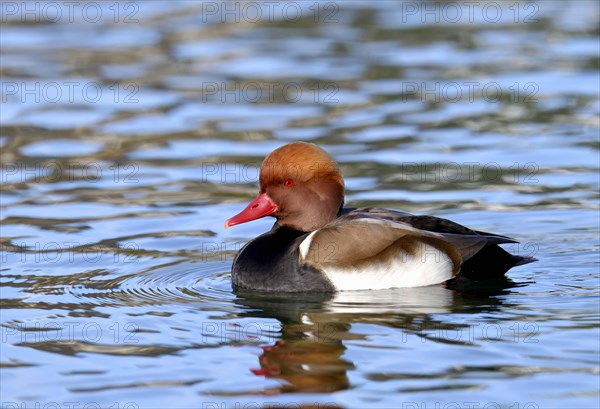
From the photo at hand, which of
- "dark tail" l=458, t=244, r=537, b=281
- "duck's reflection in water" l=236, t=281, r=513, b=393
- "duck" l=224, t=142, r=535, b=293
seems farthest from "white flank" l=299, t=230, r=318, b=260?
"dark tail" l=458, t=244, r=537, b=281

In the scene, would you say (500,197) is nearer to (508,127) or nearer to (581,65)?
(508,127)

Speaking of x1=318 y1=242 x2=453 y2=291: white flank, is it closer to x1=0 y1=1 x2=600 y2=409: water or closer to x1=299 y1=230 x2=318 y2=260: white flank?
x1=299 y1=230 x2=318 y2=260: white flank

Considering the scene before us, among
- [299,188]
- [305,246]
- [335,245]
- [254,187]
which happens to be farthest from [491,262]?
[254,187]

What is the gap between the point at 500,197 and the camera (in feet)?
34.9

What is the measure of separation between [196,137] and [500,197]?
3.65 meters

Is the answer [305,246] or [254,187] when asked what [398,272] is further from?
[254,187]

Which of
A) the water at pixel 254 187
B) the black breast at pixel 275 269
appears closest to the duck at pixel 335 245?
A: the black breast at pixel 275 269

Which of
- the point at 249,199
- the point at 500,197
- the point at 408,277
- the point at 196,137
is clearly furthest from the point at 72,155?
the point at 408,277

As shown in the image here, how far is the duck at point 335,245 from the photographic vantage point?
8.17 metres

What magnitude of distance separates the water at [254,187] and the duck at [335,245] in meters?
0.17

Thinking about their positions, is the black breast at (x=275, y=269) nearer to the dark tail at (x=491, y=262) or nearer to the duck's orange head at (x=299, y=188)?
the duck's orange head at (x=299, y=188)

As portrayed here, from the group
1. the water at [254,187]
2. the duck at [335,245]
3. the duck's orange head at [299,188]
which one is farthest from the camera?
the duck's orange head at [299,188]

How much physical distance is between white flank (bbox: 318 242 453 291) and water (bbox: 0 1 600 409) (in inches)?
5.8

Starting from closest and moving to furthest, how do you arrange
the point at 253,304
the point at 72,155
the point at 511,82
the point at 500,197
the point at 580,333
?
the point at 580,333 → the point at 253,304 → the point at 500,197 → the point at 72,155 → the point at 511,82
